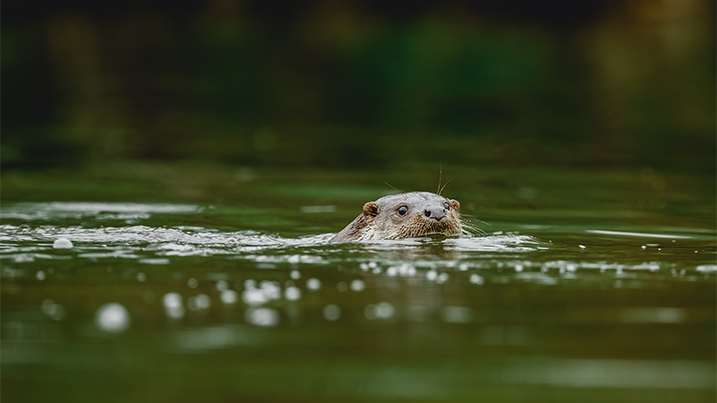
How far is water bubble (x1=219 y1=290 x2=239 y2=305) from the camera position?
8.94m

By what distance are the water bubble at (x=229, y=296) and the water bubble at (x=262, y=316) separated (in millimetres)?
264

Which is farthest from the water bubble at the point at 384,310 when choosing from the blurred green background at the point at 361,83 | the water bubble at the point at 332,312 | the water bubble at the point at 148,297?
the blurred green background at the point at 361,83

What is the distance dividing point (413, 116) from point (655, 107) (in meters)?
6.03

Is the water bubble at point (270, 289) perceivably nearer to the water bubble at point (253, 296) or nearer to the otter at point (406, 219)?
the water bubble at point (253, 296)

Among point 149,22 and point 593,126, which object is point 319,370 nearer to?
point 593,126

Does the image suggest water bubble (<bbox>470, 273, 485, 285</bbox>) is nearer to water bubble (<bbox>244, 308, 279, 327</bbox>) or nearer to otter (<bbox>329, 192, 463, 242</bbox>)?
water bubble (<bbox>244, 308, 279, 327</bbox>)

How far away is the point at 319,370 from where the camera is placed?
708 centimetres

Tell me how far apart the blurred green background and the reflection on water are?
9667mm

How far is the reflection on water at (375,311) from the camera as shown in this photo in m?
7.09

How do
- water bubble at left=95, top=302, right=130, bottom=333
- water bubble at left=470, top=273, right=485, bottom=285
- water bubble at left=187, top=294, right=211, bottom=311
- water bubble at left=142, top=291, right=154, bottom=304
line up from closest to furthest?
water bubble at left=95, top=302, right=130, bottom=333 < water bubble at left=187, top=294, right=211, bottom=311 < water bubble at left=142, top=291, right=154, bottom=304 < water bubble at left=470, top=273, right=485, bottom=285

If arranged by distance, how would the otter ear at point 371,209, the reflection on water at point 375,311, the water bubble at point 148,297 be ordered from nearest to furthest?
the reflection on water at point 375,311
the water bubble at point 148,297
the otter ear at point 371,209

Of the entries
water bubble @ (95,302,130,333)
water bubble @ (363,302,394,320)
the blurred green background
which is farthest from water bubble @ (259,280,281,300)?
the blurred green background

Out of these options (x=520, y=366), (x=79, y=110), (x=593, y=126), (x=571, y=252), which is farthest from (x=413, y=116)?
(x=520, y=366)

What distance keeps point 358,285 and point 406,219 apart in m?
3.41
